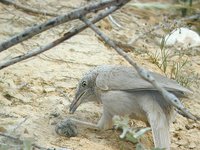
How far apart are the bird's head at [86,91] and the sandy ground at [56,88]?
0.53 ft

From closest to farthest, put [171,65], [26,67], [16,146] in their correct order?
[16,146], [26,67], [171,65]

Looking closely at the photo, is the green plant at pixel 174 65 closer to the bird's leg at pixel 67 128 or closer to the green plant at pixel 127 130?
the bird's leg at pixel 67 128

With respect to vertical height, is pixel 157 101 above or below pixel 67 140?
above

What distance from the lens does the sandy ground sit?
509cm

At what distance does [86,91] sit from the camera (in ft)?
18.3

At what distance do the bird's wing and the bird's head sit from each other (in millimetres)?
93

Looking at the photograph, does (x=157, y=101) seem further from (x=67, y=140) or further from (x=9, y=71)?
(x=9, y=71)

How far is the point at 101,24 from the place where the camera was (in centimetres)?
781

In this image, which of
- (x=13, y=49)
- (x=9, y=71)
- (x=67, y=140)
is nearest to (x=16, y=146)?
(x=67, y=140)

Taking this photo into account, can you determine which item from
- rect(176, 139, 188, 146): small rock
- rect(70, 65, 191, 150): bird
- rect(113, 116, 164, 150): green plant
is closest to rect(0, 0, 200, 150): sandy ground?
rect(176, 139, 188, 146): small rock

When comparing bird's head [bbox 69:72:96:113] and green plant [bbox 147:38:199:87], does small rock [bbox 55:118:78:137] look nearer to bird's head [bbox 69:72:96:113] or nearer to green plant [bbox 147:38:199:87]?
bird's head [bbox 69:72:96:113]

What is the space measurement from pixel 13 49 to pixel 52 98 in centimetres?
101

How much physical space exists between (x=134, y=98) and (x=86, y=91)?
58cm

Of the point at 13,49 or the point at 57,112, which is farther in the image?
the point at 13,49
